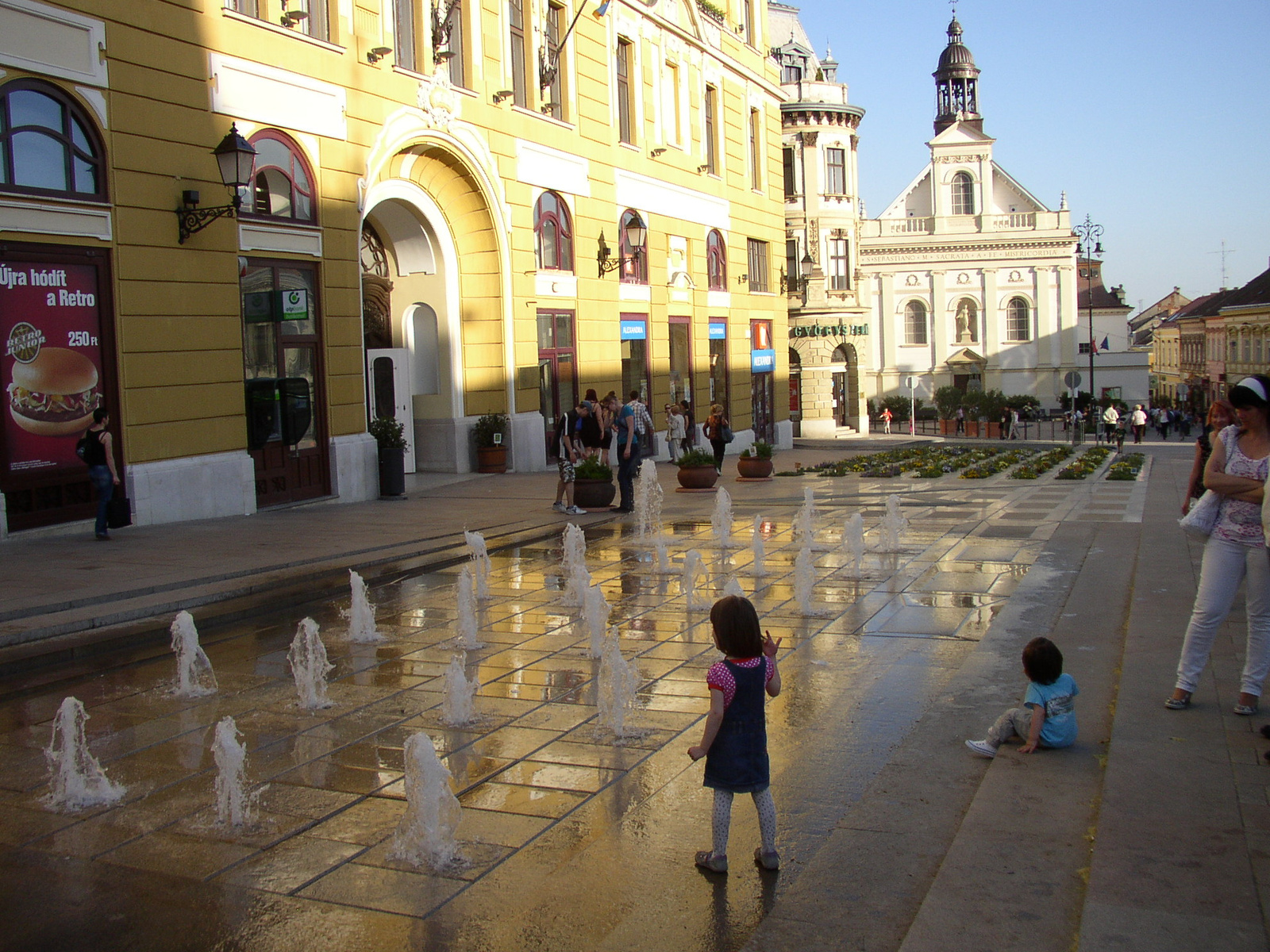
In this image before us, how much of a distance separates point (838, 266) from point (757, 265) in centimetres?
1804

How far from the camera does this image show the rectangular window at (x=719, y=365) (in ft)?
116

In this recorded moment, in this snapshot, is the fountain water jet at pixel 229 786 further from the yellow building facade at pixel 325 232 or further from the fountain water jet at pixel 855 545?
the yellow building facade at pixel 325 232

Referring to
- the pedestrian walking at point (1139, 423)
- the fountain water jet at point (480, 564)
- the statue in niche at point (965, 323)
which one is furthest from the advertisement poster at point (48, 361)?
the statue in niche at point (965, 323)

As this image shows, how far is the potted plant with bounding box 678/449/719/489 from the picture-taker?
21500 millimetres

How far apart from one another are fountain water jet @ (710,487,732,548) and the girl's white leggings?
26.7 feet

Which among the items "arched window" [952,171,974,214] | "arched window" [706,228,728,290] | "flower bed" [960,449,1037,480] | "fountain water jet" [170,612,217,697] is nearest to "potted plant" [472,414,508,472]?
"flower bed" [960,449,1037,480]

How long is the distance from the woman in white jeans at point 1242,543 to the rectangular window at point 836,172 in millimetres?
50678

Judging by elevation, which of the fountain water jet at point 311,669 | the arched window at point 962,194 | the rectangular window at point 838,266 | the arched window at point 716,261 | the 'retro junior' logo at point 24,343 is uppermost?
the arched window at point 962,194

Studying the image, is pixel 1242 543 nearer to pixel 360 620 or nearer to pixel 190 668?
pixel 360 620

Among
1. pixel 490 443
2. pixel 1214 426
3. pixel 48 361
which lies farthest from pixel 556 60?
pixel 1214 426

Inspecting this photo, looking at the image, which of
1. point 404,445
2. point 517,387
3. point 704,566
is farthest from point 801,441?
point 704,566

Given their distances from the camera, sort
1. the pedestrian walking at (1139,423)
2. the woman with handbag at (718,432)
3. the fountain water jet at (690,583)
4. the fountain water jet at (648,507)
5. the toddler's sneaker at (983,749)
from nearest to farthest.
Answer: the toddler's sneaker at (983,749) < the fountain water jet at (690,583) < the fountain water jet at (648,507) < the woman with handbag at (718,432) < the pedestrian walking at (1139,423)

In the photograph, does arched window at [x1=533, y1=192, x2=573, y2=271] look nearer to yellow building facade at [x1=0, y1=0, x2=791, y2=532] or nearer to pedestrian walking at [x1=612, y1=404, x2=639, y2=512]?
yellow building facade at [x1=0, y1=0, x2=791, y2=532]

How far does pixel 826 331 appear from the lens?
55906 mm
